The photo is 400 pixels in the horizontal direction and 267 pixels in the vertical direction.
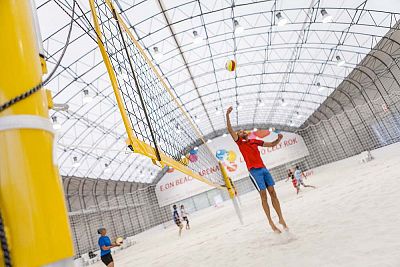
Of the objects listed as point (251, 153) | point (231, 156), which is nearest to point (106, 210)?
point (231, 156)

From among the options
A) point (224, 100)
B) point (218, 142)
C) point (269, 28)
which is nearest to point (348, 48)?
point (269, 28)

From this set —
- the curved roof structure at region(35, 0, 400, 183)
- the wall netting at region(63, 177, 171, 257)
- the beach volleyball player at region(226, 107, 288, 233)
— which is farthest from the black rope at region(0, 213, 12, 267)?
the wall netting at region(63, 177, 171, 257)

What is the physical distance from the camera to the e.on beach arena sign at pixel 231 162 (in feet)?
130

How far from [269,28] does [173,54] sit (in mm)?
7447

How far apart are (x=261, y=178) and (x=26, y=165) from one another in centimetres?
434

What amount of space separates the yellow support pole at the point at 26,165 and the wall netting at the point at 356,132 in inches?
1012

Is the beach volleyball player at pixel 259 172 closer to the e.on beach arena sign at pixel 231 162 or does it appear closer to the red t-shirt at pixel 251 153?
the red t-shirt at pixel 251 153

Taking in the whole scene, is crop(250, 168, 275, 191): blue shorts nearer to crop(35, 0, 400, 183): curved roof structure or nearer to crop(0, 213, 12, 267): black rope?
crop(0, 213, 12, 267): black rope

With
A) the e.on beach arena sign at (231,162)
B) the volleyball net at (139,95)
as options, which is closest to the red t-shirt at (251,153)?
the volleyball net at (139,95)

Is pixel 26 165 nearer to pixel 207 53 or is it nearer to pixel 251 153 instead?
pixel 251 153

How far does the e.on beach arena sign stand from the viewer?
39.5 metres

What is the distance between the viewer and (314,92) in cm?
3225

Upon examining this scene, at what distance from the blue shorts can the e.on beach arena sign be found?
112ft

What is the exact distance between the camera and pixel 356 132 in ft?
97.5
